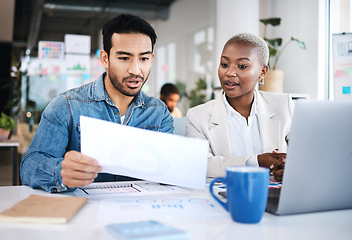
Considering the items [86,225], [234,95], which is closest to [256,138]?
[234,95]

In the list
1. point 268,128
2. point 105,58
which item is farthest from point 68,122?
point 268,128

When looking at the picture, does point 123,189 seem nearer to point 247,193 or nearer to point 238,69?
point 247,193

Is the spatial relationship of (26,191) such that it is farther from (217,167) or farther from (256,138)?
(256,138)

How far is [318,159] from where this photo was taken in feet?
3.16

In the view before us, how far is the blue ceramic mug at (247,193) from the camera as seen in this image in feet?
2.85

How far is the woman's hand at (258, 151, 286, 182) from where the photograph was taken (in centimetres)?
141

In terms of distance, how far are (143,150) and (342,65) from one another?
3.89 meters

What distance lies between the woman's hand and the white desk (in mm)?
389

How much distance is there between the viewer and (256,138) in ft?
6.40

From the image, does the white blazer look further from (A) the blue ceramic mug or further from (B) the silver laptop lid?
(A) the blue ceramic mug

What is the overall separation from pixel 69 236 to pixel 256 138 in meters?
1.33

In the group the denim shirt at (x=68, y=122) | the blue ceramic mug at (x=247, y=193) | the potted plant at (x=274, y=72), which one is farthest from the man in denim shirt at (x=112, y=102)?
the potted plant at (x=274, y=72)

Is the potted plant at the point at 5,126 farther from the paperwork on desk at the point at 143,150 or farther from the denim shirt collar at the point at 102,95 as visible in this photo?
the paperwork on desk at the point at 143,150

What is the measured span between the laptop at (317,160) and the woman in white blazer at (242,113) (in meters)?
0.82
